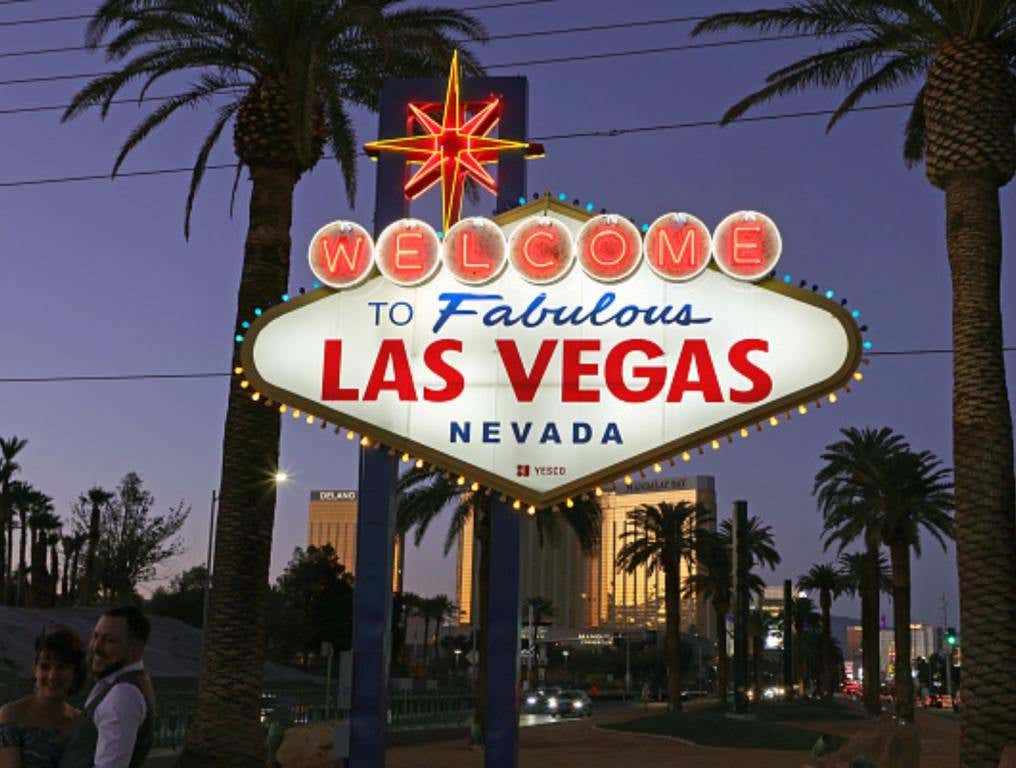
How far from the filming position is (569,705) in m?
62.8

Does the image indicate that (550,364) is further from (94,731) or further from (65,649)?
(94,731)

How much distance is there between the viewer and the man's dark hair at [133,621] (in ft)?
20.0

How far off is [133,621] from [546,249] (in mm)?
9614

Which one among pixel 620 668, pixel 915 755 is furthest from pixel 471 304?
pixel 620 668

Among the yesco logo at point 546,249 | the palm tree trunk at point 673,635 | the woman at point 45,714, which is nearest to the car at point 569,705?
the palm tree trunk at point 673,635

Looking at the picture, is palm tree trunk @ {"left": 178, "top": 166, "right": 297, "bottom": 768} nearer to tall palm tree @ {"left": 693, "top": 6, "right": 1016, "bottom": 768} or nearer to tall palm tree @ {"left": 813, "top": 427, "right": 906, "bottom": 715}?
tall palm tree @ {"left": 693, "top": 6, "right": 1016, "bottom": 768}

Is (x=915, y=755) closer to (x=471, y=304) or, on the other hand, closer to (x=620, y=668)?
(x=471, y=304)

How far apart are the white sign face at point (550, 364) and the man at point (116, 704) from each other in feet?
27.9

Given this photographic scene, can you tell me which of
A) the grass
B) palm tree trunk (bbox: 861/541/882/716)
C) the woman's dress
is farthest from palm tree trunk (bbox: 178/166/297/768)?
palm tree trunk (bbox: 861/541/882/716)

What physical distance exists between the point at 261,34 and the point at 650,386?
932cm

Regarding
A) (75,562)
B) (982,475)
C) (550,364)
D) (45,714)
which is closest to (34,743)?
(45,714)

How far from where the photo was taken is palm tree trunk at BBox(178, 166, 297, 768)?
696 inches

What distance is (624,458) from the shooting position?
14.4 metres

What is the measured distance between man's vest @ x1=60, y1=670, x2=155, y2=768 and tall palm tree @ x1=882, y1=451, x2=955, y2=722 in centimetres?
4278
